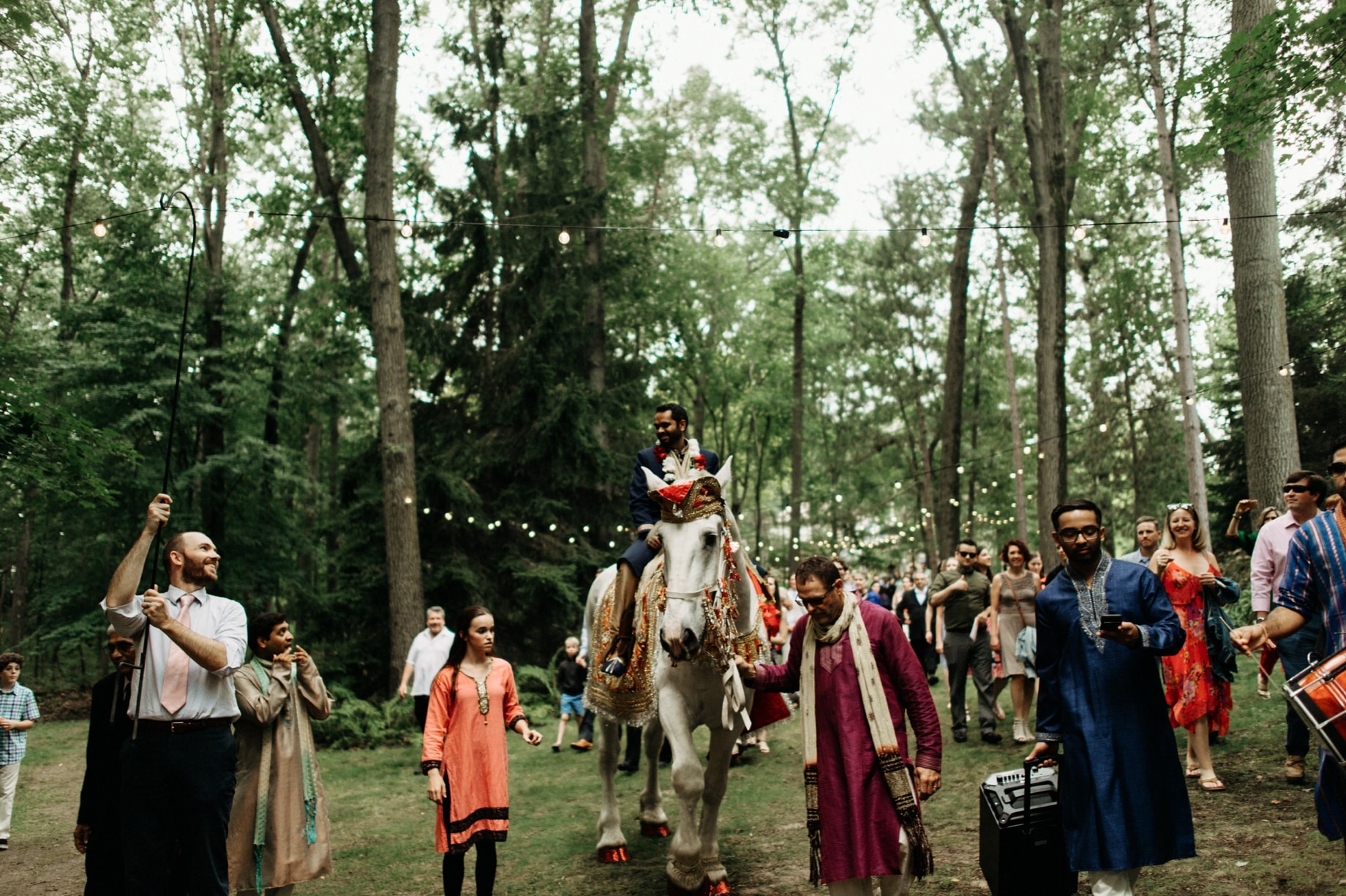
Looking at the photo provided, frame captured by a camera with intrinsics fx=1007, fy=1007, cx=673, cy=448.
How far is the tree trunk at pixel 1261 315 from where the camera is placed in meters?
11.1

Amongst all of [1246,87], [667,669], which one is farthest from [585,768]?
[1246,87]

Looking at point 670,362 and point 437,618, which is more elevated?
point 670,362

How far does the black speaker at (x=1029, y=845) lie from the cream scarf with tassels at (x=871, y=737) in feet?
1.24

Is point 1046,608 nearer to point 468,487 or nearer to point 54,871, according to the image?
point 54,871

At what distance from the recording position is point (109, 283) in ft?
72.5

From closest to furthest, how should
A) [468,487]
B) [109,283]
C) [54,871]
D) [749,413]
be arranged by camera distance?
[54,871] < [468,487] < [109,283] < [749,413]

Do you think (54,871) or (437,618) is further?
(437,618)

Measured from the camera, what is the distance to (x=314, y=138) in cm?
1966

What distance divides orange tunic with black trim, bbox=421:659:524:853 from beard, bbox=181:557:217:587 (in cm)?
137

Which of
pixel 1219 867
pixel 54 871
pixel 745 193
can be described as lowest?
pixel 54 871

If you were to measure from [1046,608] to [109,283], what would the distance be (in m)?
22.9

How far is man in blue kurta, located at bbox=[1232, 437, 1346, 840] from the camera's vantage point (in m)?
4.01

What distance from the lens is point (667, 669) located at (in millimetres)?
6316

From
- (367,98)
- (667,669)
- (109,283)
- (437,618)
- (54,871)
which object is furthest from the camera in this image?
(109,283)
